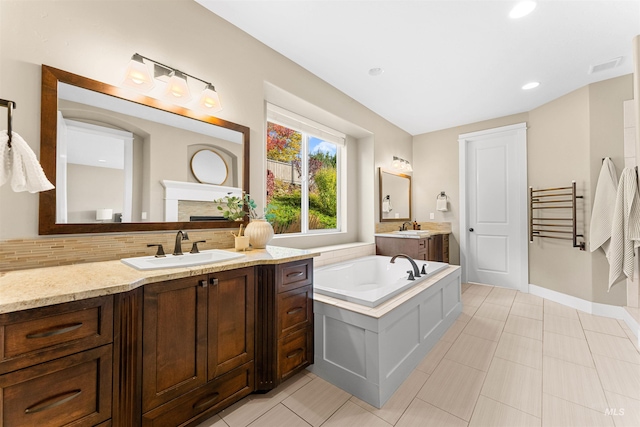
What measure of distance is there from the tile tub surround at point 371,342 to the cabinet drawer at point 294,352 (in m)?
0.08

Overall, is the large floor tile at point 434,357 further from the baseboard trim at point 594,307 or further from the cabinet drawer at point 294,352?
the baseboard trim at point 594,307

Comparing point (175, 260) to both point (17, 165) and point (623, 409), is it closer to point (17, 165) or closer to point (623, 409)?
point (17, 165)

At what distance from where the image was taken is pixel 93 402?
1.02m

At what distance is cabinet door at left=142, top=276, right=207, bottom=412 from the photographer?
120cm

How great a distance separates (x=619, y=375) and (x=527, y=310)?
1.30 meters

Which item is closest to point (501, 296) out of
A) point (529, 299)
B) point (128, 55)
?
point (529, 299)

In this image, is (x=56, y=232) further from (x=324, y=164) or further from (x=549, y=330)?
(x=549, y=330)

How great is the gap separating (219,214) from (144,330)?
1.00 meters

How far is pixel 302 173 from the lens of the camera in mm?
3330

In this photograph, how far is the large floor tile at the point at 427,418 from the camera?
4.69 feet

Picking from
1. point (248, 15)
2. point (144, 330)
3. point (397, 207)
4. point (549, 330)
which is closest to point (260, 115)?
point (248, 15)

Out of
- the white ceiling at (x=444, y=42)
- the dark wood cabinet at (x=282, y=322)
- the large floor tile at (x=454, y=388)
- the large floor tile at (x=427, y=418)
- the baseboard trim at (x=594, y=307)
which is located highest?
the white ceiling at (x=444, y=42)

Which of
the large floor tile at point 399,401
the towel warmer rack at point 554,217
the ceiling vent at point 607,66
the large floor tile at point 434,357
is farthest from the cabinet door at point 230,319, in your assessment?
the ceiling vent at point 607,66

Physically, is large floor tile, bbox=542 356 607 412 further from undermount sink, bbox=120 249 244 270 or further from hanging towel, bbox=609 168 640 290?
undermount sink, bbox=120 249 244 270
